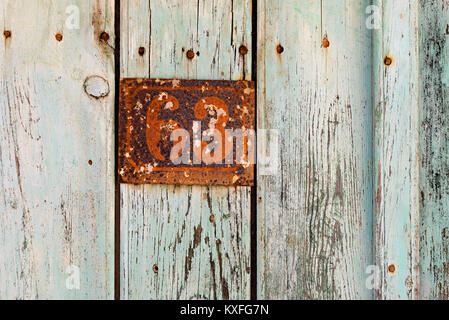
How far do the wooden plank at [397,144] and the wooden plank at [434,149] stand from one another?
46mm

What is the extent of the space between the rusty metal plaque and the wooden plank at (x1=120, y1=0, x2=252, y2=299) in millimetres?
29

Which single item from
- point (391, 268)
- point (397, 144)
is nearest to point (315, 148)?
point (397, 144)

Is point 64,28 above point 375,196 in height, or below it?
above

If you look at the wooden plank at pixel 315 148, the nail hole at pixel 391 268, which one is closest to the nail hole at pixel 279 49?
the wooden plank at pixel 315 148

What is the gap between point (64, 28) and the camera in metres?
0.80

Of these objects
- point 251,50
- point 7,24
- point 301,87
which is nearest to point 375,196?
point 301,87

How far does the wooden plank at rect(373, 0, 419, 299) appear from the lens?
2.49ft

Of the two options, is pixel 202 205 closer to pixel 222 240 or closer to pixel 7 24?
pixel 222 240

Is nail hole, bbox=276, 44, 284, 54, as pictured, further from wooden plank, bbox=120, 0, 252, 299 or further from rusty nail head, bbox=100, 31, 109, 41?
rusty nail head, bbox=100, 31, 109, 41

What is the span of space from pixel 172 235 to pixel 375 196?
1.38ft

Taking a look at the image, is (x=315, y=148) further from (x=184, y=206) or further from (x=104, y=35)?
(x=104, y=35)

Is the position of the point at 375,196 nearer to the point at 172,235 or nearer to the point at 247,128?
the point at 247,128

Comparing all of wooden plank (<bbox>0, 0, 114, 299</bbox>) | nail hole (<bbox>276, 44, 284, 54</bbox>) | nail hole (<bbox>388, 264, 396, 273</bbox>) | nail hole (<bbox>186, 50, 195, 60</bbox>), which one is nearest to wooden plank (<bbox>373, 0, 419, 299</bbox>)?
nail hole (<bbox>388, 264, 396, 273</bbox>)
